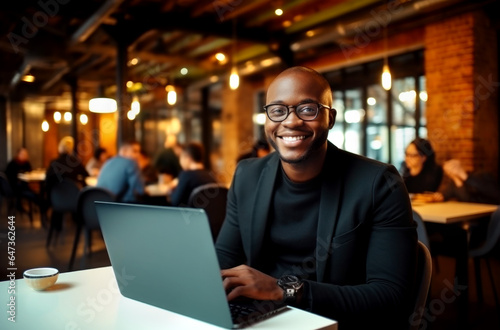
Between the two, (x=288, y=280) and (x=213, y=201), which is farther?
(x=213, y=201)

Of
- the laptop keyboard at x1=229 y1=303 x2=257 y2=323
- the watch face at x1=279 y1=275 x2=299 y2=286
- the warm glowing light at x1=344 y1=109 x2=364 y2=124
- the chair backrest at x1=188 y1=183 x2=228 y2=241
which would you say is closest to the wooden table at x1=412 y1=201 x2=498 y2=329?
the chair backrest at x1=188 y1=183 x2=228 y2=241

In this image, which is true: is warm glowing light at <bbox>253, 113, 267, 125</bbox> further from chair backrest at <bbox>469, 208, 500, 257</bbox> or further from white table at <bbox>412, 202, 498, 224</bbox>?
chair backrest at <bbox>469, 208, 500, 257</bbox>

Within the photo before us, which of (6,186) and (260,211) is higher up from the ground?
(260,211)

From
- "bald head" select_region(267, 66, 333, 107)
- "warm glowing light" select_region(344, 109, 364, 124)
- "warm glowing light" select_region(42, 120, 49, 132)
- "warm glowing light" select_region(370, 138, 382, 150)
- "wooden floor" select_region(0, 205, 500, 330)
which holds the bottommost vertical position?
"wooden floor" select_region(0, 205, 500, 330)

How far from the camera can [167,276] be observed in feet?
3.51

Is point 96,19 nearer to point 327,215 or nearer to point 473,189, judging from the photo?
point 473,189

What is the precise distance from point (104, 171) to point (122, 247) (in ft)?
13.5

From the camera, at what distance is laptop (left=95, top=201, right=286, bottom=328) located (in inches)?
37.1

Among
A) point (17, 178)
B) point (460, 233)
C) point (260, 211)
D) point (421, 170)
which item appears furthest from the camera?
point (17, 178)

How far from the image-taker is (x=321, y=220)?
1.43m

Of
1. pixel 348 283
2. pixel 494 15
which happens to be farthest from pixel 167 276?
pixel 494 15

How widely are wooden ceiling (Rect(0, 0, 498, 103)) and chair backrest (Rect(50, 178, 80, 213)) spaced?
2111mm

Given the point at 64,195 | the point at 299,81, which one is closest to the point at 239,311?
the point at 299,81

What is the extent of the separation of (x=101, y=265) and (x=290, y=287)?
155 inches
